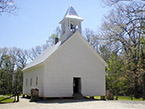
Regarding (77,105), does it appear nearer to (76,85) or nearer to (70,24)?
(76,85)

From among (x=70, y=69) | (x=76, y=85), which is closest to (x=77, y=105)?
(x=70, y=69)

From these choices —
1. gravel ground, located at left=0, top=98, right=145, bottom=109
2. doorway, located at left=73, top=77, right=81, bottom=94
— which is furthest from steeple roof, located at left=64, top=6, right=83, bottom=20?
gravel ground, located at left=0, top=98, right=145, bottom=109

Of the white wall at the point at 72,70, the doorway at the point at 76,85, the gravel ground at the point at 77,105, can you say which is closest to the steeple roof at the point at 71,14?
the white wall at the point at 72,70

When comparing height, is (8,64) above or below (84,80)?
above

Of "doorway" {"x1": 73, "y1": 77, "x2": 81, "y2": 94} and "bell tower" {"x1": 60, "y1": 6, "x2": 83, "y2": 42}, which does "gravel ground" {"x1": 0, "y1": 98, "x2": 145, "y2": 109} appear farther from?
"bell tower" {"x1": 60, "y1": 6, "x2": 83, "y2": 42}

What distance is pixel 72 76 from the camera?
20.5 metres

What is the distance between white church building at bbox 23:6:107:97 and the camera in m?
19.6

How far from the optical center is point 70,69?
20547 mm

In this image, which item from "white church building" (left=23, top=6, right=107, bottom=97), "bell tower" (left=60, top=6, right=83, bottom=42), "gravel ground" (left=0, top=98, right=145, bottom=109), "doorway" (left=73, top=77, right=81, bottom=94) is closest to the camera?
"gravel ground" (left=0, top=98, right=145, bottom=109)

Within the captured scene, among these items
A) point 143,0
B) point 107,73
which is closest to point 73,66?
point 143,0

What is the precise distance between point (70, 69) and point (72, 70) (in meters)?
0.25

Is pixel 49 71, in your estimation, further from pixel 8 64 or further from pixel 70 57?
pixel 8 64

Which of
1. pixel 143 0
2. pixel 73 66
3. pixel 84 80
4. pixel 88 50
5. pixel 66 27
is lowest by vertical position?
pixel 84 80

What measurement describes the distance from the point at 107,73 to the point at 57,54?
14.0 m
